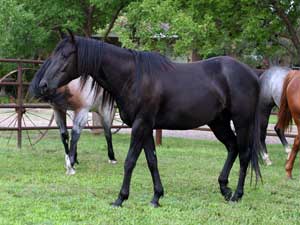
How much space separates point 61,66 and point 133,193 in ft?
5.78

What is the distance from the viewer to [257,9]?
11.8 metres

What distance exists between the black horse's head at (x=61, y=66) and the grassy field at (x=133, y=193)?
124 cm

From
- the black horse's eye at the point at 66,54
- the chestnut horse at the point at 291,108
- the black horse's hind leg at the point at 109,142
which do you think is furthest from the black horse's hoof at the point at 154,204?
the black horse's hind leg at the point at 109,142

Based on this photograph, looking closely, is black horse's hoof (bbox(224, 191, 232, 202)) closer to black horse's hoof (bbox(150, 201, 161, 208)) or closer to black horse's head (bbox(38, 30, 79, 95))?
black horse's hoof (bbox(150, 201, 161, 208))

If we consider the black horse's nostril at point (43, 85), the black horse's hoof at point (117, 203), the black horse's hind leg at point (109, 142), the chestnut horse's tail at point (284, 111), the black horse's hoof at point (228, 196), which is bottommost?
the black horse's hind leg at point (109, 142)

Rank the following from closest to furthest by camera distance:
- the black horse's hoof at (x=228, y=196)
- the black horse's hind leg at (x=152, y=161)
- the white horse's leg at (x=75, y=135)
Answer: the black horse's hind leg at (x=152, y=161)
the black horse's hoof at (x=228, y=196)
the white horse's leg at (x=75, y=135)

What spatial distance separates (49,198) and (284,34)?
875cm

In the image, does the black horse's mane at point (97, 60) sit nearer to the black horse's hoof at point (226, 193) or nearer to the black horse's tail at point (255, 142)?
the black horse's tail at point (255, 142)

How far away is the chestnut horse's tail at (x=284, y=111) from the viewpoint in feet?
27.1

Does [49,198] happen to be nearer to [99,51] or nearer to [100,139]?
[99,51]

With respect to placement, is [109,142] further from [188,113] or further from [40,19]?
[40,19]

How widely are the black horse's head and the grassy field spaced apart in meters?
1.24

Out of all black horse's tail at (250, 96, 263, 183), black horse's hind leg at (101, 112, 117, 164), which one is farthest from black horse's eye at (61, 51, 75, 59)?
black horse's hind leg at (101, 112, 117, 164)

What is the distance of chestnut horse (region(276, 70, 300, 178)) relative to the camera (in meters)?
7.80
